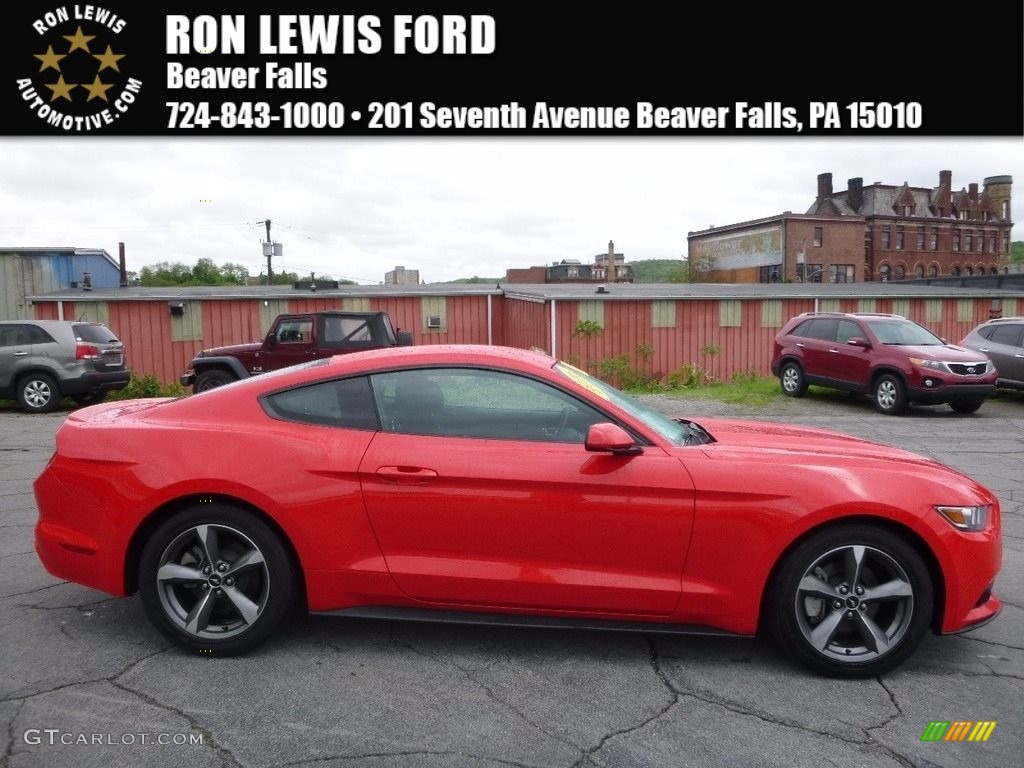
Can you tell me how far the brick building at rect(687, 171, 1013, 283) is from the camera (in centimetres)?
6141

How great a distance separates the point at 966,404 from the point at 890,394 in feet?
4.22

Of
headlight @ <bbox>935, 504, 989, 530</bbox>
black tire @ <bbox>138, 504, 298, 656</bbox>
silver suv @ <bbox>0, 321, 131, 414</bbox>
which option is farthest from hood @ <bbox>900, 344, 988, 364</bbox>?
silver suv @ <bbox>0, 321, 131, 414</bbox>

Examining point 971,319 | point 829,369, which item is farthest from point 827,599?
point 971,319

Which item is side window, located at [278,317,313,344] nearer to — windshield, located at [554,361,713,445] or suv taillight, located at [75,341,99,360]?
suv taillight, located at [75,341,99,360]

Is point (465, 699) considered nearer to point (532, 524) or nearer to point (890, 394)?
point (532, 524)

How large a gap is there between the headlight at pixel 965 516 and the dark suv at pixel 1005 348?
13.1 m

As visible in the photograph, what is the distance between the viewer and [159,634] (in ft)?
13.1

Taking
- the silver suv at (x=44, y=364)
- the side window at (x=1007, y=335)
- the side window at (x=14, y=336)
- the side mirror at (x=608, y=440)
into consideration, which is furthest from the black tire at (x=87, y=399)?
the side window at (x=1007, y=335)

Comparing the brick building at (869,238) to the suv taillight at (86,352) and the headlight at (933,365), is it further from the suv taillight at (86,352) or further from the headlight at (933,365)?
the suv taillight at (86,352)

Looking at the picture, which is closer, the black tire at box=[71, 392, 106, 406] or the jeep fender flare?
the jeep fender flare

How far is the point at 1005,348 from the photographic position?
15.1m

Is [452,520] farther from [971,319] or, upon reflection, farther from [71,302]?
[971,319]

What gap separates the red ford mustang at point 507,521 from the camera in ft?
11.6

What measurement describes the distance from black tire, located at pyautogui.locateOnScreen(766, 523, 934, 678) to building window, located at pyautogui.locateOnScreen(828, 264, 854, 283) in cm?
6336
